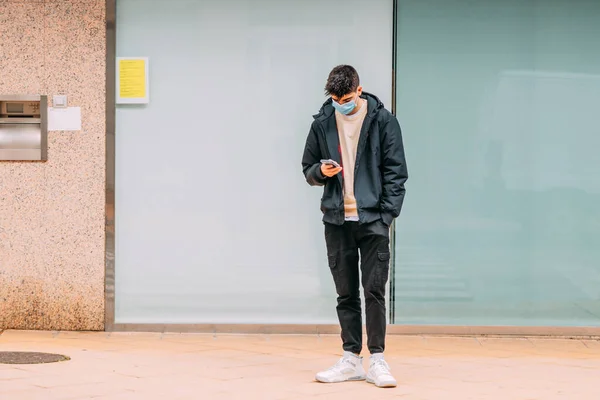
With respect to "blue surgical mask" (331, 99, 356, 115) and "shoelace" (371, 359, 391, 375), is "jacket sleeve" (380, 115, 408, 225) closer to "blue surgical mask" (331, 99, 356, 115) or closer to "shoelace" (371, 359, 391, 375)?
"blue surgical mask" (331, 99, 356, 115)

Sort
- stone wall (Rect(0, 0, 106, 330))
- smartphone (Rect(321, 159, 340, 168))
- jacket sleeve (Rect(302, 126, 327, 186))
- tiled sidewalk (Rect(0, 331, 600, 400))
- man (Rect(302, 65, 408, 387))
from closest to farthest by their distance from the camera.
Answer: tiled sidewalk (Rect(0, 331, 600, 400))
smartphone (Rect(321, 159, 340, 168))
man (Rect(302, 65, 408, 387))
jacket sleeve (Rect(302, 126, 327, 186))
stone wall (Rect(0, 0, 106, 330))

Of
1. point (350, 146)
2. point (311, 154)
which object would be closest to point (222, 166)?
point (311, 154)

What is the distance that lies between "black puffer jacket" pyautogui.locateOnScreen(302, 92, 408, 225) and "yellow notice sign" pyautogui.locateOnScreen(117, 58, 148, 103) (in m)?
2.33

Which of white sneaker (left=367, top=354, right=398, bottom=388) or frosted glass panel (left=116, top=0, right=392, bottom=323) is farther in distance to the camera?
frosted glass panel (left=116, top=0, right=392, bottom=323)

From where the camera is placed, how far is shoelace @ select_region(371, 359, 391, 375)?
21.2ft

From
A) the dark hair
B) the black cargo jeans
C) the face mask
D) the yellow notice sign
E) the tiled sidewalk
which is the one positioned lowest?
the tiled sidewalk

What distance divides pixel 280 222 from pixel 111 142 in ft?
4.66

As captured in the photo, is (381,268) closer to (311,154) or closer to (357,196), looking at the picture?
(357,196)

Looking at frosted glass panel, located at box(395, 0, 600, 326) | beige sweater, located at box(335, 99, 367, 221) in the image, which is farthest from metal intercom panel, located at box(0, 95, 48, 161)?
beige sweater, located at box(335, 99, 367, 221)

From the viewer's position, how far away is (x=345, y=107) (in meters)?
6.48

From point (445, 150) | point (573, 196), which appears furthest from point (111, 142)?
point (573, 196)

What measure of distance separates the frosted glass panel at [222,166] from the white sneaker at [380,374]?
77.7 inches

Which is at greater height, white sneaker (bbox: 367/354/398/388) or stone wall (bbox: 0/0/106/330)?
stone wall (bbox: 0/0/106/330)

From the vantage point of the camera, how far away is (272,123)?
8.49 meters
